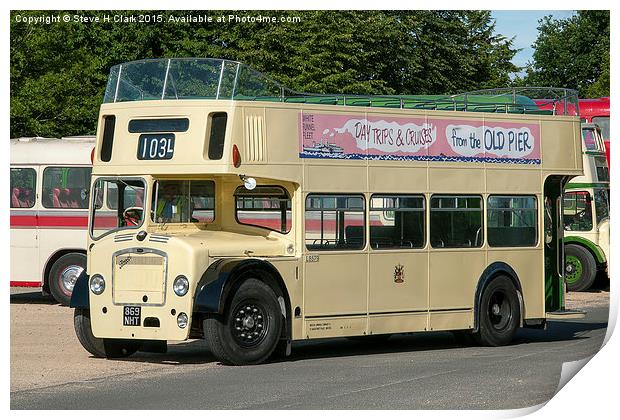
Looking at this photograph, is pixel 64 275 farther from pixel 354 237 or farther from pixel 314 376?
pixel 314 376

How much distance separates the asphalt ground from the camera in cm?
1380

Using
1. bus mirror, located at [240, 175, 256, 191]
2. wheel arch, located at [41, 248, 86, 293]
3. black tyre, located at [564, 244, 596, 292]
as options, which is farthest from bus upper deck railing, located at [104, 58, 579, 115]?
black tyre, located at [564, 244, 596, 292]

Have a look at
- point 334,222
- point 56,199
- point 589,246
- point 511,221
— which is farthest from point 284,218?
point 589,246

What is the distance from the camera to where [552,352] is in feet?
62.3

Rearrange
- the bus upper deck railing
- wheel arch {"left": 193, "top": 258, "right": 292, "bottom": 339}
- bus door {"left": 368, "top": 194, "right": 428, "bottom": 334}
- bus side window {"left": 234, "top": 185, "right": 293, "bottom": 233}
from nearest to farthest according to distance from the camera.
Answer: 1. wheel arch {"left": 193, "top": 258, "right": 292, "bottom": 339}
2. the bus upper deck railing
3. bus side window {"left": 234, "top": 185, "right": 293, "bottom": 233}
4. bus door {"left": 368, "top": 194, "right": 428, "bottom": 334}

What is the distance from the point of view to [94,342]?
17.7 metres

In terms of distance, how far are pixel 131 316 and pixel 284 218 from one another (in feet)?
7.32

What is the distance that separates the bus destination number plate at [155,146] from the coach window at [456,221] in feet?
12.4

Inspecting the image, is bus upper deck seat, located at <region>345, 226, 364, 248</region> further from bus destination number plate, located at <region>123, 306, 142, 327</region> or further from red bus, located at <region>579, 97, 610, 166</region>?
red bus, located at <region>579, 97, 610, 166</region>

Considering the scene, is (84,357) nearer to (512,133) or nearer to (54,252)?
(512,133)

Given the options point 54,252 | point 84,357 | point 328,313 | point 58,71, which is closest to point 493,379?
point 328,313

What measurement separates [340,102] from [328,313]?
2.70 m

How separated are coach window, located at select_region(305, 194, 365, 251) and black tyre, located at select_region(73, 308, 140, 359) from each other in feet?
8.44

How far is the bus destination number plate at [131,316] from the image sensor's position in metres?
16.7
